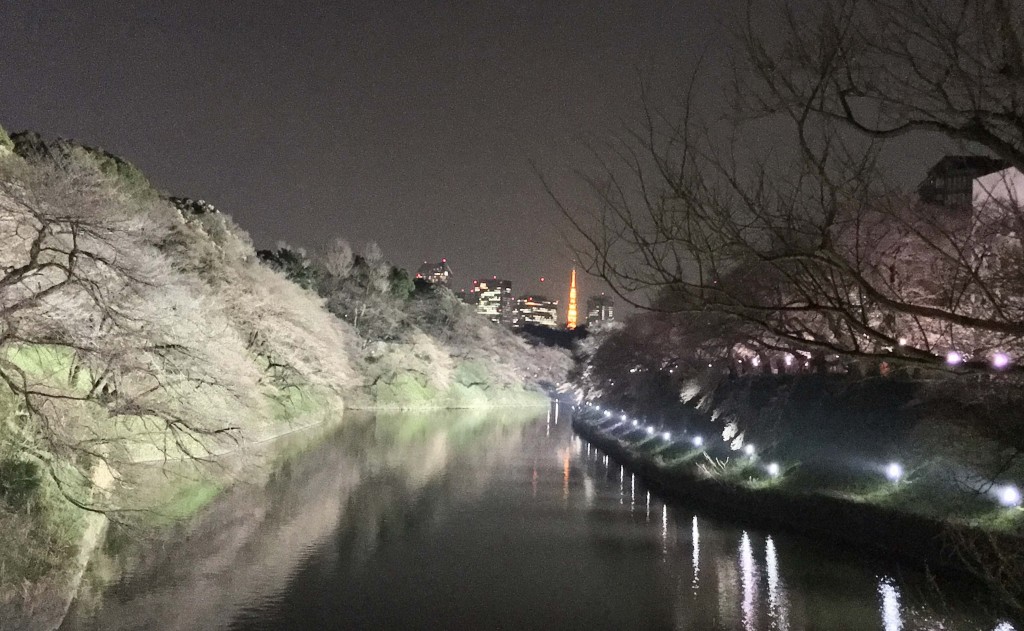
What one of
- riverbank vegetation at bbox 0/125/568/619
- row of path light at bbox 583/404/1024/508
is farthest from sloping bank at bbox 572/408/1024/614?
riverbank vegetation at bbox 0/125/568/619

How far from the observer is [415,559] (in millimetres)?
13273

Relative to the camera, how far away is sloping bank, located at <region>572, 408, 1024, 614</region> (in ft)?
36.6

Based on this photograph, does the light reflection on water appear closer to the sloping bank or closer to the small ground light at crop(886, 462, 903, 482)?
the sloping bank

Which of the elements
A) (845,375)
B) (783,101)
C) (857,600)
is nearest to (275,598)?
(857,600)

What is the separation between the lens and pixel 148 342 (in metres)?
11.7

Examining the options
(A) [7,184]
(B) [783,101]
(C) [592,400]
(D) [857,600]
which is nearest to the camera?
(B) [783,101]

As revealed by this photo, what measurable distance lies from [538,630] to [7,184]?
335 inches

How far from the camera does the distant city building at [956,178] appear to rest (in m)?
→ 5.46

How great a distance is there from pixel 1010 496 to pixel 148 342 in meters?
13.4

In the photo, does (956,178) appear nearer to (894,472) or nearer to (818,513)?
(894,472)

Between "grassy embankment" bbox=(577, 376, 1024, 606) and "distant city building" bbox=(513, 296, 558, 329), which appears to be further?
"distant city building" bbox=(513, 296, 558, 329)

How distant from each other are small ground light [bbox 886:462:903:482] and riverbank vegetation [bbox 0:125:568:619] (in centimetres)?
1191

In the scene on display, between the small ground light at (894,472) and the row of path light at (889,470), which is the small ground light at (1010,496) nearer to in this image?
the row of path light at (889,470)

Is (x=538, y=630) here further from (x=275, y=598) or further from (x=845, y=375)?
(x=845, y=375)
